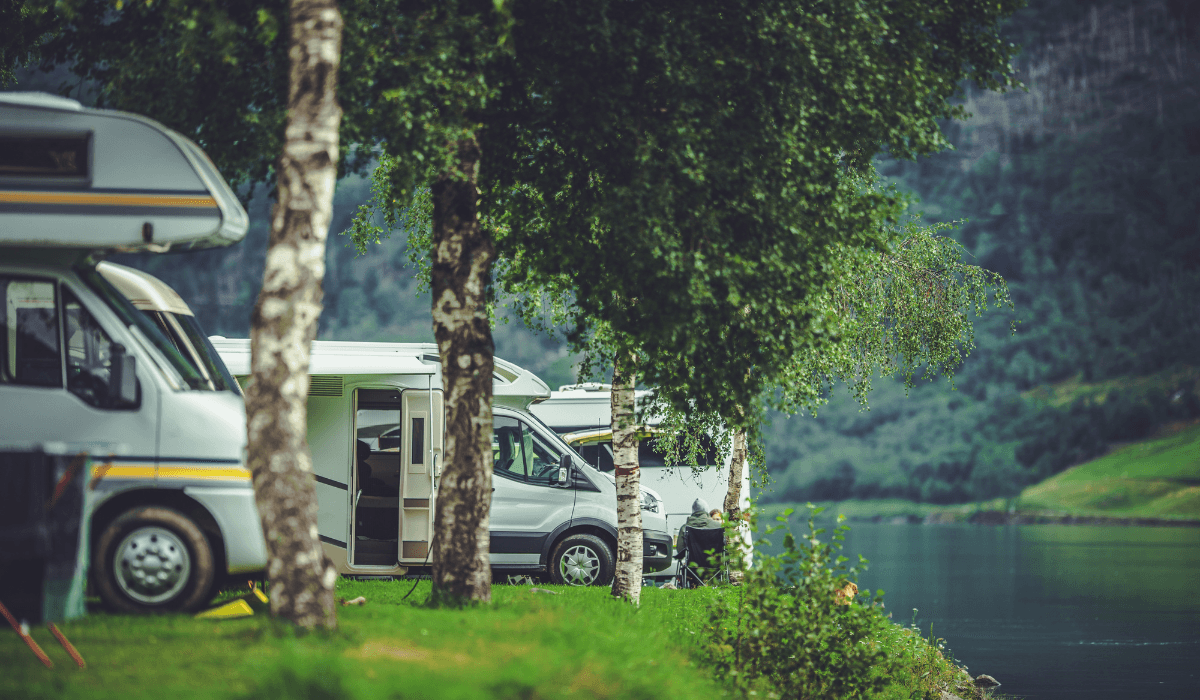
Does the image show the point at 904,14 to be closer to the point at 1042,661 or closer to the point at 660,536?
the point at 660,536

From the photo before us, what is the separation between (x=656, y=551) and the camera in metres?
14.8

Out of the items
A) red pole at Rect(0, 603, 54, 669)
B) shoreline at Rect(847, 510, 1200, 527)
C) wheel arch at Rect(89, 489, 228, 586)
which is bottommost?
shoreline at Rect(847, 510, 1200, 527)

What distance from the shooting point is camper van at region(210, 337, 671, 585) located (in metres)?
13.1

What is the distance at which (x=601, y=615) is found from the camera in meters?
9.16

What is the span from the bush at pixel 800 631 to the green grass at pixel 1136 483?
5087 inches

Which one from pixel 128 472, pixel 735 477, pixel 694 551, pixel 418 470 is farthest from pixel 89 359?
pixel 735 477

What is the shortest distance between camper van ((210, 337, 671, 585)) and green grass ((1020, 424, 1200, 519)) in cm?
12706

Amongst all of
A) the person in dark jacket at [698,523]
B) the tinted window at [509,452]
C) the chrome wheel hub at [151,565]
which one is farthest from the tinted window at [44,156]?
the person in dark jacket at [698,523]

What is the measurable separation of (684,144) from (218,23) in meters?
3.70

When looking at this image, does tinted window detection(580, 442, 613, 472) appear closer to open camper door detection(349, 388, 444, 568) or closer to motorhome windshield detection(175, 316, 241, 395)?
open camper door detection(349, 388, 444, 568)

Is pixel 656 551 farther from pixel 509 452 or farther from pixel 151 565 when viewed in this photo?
pixel 151 565

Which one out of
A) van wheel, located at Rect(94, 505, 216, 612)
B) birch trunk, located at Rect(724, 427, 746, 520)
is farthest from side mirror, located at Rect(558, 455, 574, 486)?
van wheel, located at Rect(94, 505, 216, 612)

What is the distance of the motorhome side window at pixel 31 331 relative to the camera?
24.2 ft

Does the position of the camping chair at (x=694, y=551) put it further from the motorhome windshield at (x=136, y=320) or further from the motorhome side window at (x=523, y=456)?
the motorhome windshield at (x=136, y=320)
